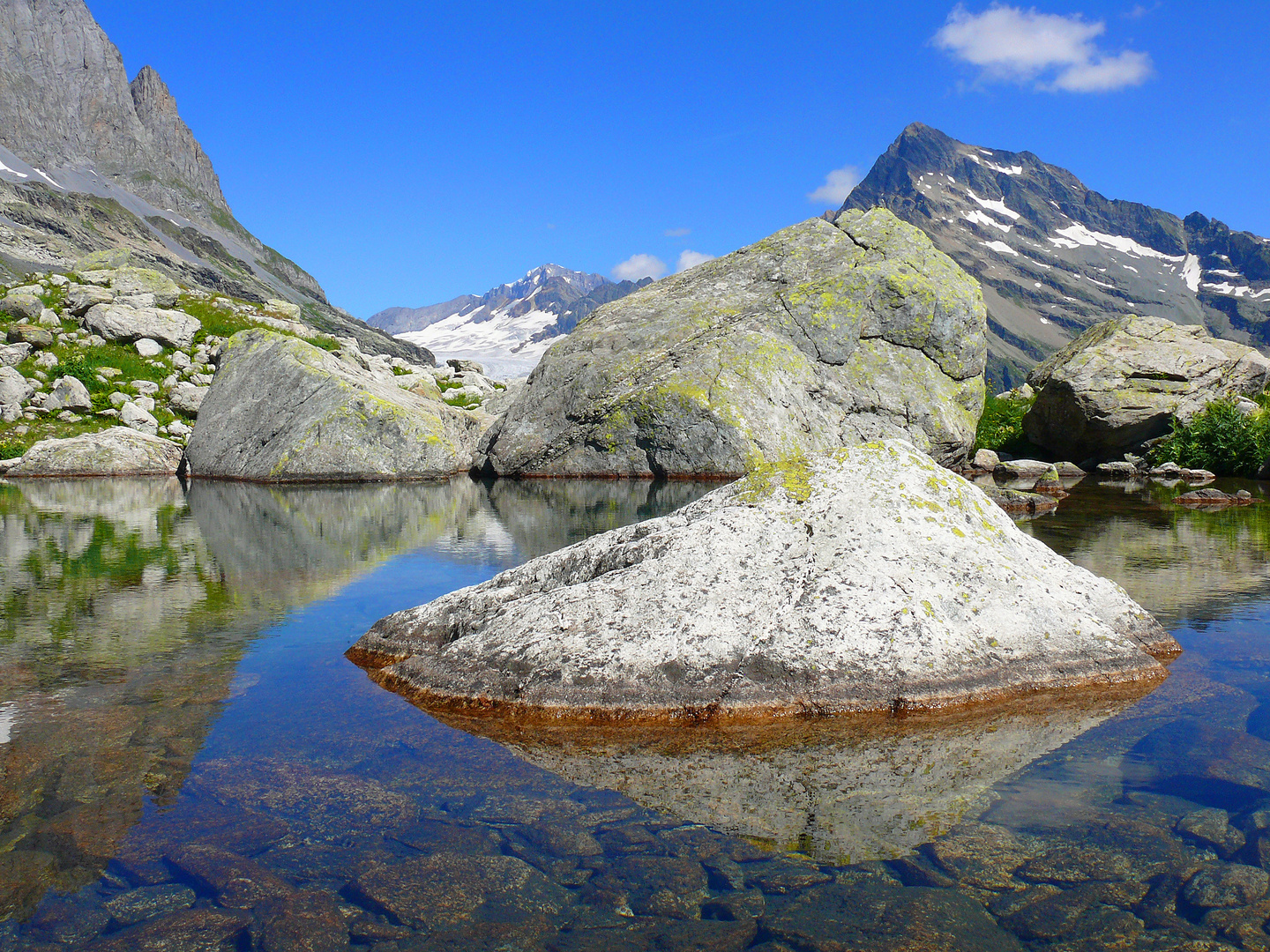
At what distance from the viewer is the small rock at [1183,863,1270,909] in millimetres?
4527

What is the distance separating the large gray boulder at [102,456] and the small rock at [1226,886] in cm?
3838

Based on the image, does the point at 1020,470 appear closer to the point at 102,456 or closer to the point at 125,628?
the point at 125,628

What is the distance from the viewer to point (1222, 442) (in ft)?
119

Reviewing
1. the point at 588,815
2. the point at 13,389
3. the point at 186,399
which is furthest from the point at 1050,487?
the point at 13,389

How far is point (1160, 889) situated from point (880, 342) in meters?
31.2

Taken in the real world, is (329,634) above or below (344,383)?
below

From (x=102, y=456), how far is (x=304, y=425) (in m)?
9.57

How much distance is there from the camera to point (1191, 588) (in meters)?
12.6

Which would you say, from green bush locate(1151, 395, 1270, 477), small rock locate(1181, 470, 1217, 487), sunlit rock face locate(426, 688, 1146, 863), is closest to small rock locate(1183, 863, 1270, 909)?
sunlit rock face locate(426, 688, 1146, 863)

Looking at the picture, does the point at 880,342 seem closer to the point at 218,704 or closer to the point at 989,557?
the point at 989,557

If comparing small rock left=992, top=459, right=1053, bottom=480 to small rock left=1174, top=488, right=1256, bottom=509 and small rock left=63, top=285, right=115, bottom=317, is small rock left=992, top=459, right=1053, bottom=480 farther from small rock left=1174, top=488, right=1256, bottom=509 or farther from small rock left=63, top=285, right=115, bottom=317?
small rock left=63, top=285, right=115, bottom=317

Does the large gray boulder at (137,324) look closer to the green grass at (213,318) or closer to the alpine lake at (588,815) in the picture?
the green grass at (213,318)

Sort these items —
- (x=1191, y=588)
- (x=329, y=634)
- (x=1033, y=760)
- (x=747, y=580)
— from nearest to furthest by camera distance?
1. (x=1033, y=760)
2. (x=747, y=580)
3. (x=329, y=634)
4. (x=1191, y=588)

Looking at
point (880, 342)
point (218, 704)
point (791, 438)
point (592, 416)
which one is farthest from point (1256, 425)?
point (218, 704)
